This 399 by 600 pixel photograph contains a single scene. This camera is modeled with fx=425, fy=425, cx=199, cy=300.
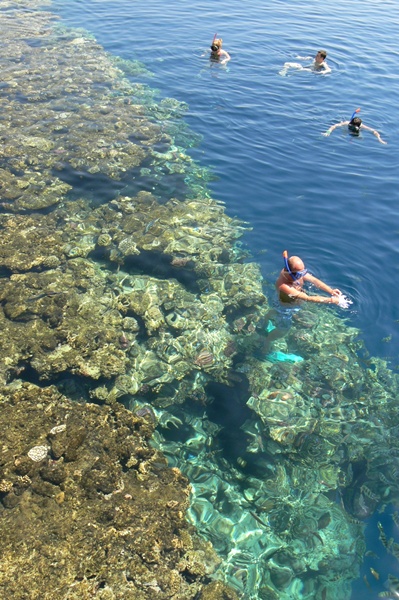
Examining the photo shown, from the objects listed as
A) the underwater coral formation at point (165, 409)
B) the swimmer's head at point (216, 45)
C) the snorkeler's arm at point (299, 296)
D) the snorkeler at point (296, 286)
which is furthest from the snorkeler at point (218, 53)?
the snorkeler's arm at point (299, 296)

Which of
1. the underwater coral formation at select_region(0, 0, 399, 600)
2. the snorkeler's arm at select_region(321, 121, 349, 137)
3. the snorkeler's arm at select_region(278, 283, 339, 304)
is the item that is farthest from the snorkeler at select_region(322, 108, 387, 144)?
A: the snorkeler's arm at select_region(278, 283, 339, 304)

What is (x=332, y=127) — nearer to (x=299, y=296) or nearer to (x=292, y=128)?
(x=292, y=128)

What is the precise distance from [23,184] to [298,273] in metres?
8.97

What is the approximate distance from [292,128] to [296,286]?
10403 millimetres

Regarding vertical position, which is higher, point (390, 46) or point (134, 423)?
point (390, 46)

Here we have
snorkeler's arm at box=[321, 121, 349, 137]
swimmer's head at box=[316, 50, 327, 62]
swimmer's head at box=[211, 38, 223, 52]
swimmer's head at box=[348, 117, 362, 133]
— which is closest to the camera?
swimmer's head at box=[348, 117, 362, 133]

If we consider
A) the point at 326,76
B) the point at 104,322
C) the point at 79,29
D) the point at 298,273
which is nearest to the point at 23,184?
the point at 104,322

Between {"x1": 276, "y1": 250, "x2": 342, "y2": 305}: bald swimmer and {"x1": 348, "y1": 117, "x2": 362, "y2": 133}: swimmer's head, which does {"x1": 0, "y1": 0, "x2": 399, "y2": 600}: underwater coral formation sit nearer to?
{"x1": 276, "y1": 250, "x2": 342, "y2": 305}: bald swimmer

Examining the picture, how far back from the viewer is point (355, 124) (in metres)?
16.4

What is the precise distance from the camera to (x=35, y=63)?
818 inches

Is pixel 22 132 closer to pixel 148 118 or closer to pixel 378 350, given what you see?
pixel 148 118

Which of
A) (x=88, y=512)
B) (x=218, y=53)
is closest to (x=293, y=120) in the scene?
(x=218, y=53)

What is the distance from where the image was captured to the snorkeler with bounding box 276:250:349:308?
918 centimetres

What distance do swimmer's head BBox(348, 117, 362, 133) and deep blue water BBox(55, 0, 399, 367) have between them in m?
0.52
